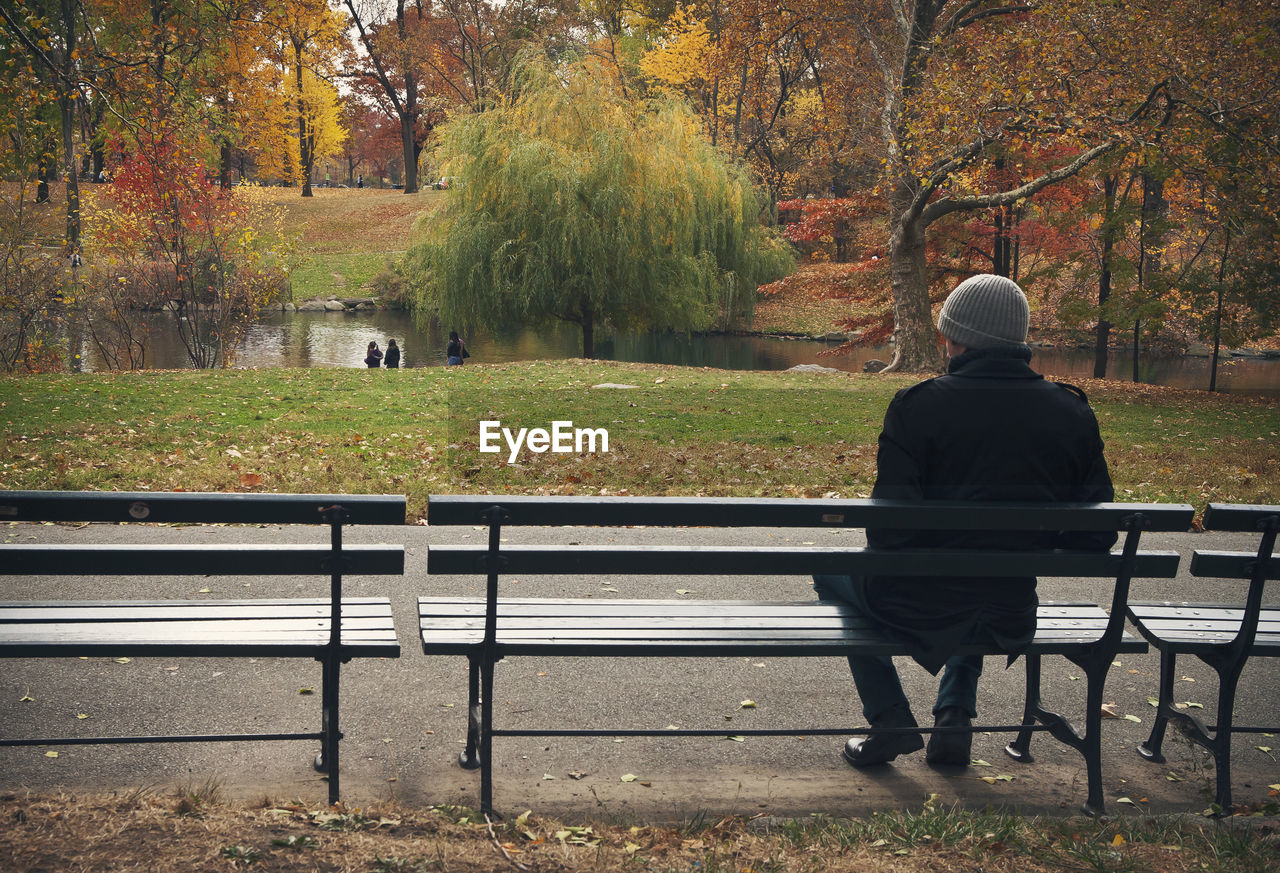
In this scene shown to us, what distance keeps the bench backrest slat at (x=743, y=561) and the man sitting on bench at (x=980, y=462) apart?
106mm

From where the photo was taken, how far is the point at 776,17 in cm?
2281

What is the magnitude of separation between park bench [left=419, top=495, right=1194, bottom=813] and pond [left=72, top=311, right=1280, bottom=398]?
21774mm

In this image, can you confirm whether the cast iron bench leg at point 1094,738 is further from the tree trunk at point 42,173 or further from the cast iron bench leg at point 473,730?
the tree trunk at point 42,173

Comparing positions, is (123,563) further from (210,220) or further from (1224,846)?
(210,220)

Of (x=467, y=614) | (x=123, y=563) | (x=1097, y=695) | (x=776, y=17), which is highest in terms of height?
(x=776, y=17)

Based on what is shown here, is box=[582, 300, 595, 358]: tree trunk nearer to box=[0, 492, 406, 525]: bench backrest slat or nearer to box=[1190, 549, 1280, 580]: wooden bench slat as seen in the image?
box=[1190, 549, 1280, 580]: wooden bench slat

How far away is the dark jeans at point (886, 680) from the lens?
12.2ft

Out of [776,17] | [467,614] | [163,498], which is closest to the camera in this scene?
[163,498]

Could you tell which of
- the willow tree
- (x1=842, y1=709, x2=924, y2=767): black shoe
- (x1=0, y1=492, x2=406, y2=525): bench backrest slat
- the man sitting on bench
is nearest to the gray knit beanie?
the man sitting on bench

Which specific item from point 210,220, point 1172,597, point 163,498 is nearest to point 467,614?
point 163,498

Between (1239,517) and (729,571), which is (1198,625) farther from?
(729,571)

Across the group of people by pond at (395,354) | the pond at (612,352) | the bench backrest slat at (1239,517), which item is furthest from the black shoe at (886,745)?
the pond at (612,352)

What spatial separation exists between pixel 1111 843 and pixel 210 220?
70.1ft

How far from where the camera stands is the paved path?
353 cm
